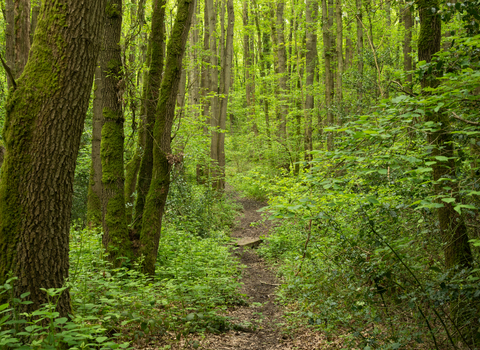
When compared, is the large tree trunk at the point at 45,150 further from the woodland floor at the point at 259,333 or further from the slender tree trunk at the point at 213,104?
the slender tree trunk at the point at 213,104

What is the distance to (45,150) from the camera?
3160 millimetres

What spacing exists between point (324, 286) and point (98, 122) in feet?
21.6

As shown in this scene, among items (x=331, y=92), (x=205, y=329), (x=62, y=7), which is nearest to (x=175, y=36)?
(x=62, y=7)

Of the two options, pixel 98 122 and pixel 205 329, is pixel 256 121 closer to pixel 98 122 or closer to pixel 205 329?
pixel 98 122

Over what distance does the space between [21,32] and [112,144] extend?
148 inches

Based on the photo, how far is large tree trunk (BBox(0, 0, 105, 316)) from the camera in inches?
121

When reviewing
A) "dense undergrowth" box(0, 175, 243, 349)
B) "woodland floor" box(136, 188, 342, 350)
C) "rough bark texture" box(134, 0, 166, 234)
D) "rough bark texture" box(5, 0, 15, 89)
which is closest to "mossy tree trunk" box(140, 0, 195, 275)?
"rough bark texture" box(134, 0, 166, 234)

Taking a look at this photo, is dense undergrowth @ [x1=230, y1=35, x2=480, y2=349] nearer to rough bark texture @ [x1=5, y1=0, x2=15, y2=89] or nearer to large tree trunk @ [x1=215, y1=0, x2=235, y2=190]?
rough bark texture @ [x1=5, y1=0, x2=15, y2=89]

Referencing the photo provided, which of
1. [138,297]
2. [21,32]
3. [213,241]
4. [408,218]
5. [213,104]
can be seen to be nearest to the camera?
[138,297]

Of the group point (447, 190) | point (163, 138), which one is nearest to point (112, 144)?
point (163, 138)

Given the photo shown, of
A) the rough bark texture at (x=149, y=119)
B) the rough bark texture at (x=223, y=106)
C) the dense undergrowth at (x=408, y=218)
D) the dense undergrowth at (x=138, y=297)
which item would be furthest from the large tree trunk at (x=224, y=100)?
the dense undergrowth at (x=408, y=218)

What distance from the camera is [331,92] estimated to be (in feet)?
48.1

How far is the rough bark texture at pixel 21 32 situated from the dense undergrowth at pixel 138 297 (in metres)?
4.05

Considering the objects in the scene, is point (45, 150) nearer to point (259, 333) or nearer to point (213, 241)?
point (259, 333)
